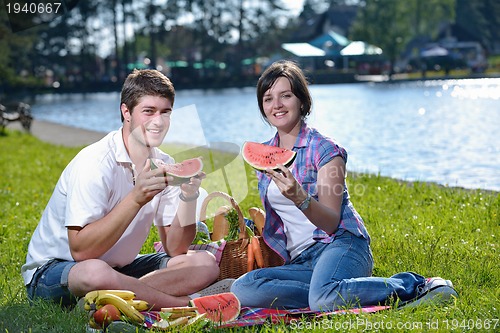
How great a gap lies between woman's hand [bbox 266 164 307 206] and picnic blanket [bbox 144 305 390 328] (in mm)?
594

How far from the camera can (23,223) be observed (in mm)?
7016

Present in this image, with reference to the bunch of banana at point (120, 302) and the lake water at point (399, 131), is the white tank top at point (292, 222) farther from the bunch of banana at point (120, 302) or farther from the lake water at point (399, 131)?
the bunch of banana at point (120, 302)

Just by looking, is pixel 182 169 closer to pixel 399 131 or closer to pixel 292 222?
pixel 292 222

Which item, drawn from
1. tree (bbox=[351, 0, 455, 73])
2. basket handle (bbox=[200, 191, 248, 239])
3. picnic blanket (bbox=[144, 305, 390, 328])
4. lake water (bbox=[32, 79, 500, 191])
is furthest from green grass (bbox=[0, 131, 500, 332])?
tree (bbox=[351, 0, 455, 73])

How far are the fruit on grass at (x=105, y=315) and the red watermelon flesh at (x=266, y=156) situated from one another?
100cm

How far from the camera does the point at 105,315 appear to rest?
Result: 367 centimetres

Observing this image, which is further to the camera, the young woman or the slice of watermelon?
the young woman

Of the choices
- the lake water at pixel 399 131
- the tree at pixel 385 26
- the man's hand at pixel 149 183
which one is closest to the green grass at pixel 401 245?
the man's hand at pixel 149 183

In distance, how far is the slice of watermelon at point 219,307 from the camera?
12.7 ft

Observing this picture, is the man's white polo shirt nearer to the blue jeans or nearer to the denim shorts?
the denim shorts

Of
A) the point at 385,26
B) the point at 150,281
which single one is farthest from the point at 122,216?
the point at 385,26

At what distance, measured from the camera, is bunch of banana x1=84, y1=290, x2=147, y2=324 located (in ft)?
12.3

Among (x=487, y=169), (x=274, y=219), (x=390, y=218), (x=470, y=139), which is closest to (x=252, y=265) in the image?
(x=274, y=219)

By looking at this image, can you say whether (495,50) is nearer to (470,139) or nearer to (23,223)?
(470,139)
